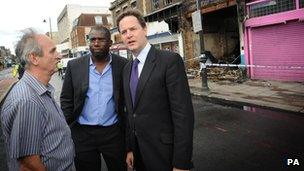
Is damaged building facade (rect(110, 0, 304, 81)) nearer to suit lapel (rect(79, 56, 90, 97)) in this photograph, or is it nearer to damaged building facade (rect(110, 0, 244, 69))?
damaged building facade (rect(110, 0, 244, 69))

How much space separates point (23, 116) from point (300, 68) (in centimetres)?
1301

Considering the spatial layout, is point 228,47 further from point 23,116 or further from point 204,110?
point 23,116

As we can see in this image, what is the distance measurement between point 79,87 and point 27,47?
126cm

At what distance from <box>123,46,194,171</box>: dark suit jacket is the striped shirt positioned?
2.32 ft

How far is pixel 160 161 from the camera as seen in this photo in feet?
10.5

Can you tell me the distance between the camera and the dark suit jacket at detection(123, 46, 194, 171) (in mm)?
2984

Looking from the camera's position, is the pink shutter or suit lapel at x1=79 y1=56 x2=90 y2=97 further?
the pink shutter

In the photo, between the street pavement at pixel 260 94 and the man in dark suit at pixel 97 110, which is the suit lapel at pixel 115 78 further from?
the street pavement at pixel 260 94

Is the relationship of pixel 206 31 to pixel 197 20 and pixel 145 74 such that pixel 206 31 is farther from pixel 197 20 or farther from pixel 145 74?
pixel 145 74

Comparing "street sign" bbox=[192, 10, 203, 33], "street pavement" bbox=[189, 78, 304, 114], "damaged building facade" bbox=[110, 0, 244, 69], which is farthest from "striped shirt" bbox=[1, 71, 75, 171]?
"damaged building facade" bbox=[110, 0, 244, 69]

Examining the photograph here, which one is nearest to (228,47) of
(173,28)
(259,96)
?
(173,28)

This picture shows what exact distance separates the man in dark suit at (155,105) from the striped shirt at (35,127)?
0.70m

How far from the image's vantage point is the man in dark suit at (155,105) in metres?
2.99

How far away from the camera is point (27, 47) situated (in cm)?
268
